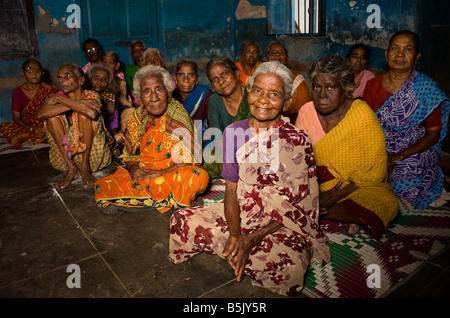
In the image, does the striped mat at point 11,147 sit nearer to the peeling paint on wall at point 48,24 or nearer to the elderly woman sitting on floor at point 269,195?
the peeling paint on wall at point 48,24

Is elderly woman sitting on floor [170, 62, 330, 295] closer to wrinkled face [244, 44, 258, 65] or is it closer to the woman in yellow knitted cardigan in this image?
the woman in yellow knitted cardigan

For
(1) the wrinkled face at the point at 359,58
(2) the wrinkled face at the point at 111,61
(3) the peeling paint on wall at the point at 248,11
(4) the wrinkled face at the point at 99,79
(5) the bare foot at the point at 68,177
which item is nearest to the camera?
(5) the bare foot at the point at 68,177

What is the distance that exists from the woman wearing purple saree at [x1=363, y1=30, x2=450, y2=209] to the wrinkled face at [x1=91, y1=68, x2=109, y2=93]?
3.42 meters

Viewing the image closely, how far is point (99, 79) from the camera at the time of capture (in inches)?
179

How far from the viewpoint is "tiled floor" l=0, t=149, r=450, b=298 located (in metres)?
2.06

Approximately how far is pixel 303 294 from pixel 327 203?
853 millimetres

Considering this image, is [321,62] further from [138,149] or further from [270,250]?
[138,149]

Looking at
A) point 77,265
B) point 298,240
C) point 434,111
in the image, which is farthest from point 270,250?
point 434,111

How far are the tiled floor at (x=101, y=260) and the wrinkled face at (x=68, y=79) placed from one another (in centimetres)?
121

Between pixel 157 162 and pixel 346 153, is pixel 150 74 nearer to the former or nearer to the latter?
pixel 157 162

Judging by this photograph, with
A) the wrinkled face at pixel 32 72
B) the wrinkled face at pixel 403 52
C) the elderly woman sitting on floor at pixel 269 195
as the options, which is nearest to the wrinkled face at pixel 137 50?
the wrinkled face at pixel 32 72

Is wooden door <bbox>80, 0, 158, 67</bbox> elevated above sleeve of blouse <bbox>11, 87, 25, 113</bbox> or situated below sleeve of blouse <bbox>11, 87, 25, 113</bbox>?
above

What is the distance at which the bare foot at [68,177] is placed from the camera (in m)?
3.65

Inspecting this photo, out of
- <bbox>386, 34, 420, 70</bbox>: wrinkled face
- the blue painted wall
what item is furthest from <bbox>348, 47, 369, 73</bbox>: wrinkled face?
<bbox>386, 34, 420, 70</bbox>: wrinkled face
